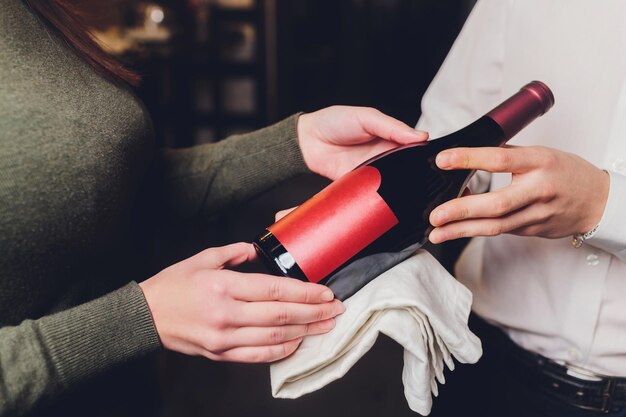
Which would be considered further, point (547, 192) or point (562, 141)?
point (562, 141)

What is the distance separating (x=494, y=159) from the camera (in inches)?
20.9

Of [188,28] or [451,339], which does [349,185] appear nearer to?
[451,339]

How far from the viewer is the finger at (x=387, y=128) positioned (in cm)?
68

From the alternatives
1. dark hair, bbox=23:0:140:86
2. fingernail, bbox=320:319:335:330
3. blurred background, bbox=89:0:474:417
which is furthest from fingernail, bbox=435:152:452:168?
blurred background, bbox=89:0:474:417

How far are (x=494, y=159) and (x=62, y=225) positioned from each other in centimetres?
45

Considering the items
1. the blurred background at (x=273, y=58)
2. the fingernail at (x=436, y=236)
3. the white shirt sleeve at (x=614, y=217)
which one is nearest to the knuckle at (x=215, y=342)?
the fingernail at (x=436, y=236)

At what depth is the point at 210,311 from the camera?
52 cm

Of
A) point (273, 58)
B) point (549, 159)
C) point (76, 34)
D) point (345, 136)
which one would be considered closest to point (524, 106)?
point (549, 159)

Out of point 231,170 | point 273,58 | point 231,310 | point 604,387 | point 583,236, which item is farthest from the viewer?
point 273,58

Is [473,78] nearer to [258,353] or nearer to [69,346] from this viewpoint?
[258,353]

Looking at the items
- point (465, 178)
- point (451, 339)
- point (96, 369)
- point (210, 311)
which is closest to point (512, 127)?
point (465, 178)

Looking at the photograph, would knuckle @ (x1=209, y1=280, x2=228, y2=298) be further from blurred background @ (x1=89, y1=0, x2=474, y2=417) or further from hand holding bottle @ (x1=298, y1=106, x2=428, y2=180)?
blurred background @ (x1=89, y1=0, x2=474, y2=417)

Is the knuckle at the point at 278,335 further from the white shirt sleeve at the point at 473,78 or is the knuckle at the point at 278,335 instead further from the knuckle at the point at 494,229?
the white shirt sleeve at the point at 473,78

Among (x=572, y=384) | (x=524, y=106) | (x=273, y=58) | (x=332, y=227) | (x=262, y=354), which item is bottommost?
(x=273, y=58)
